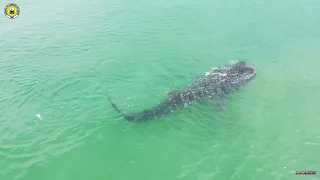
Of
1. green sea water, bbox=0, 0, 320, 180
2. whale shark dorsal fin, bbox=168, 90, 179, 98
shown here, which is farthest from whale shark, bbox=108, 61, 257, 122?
green sea water, bbox=0, 0, 320, 180

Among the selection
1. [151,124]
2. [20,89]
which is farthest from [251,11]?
[20,89]

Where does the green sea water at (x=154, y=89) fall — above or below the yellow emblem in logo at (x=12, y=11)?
below

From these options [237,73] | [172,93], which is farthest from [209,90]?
[237,73]

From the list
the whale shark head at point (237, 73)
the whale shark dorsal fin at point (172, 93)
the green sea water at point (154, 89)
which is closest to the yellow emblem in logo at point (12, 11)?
the green sea water at point (154, 89)

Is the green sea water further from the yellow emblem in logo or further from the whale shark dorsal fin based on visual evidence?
the whale shark dorsal fin

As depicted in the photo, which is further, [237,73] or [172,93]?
[237,73]

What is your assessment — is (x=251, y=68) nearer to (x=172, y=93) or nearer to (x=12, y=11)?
(x=172, y=93)

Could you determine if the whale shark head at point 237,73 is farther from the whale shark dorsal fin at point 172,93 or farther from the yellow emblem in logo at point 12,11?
the yellow emblem in logo at point 12,11
